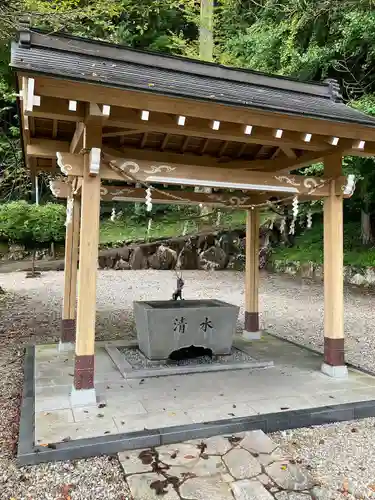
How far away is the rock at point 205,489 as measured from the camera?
238cm

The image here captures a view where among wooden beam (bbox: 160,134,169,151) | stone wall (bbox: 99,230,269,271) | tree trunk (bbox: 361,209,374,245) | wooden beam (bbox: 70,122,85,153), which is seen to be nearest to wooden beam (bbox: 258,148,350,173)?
wooden beam (bbox: 160,134,169,151)

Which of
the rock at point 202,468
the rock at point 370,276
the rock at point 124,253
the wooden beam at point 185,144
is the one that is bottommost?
the rock at point 202,468

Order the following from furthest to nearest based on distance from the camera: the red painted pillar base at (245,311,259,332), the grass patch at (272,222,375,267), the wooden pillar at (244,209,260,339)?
1. the grass patch at (272,222,375,267)
2. the red painted pillar base at (245,311,259,332)
3. the wooden pillar at (244,209,260,339)

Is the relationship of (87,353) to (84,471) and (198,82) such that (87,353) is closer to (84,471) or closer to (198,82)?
(84,471)

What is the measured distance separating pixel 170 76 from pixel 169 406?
3.35 m

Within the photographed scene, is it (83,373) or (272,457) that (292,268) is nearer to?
(83,373)

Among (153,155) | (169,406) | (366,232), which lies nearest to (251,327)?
(169,406)

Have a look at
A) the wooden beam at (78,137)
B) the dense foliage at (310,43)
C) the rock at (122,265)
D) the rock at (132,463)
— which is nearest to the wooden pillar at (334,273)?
the rock at (132,463)

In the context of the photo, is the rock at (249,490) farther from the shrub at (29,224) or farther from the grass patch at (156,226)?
the shrub at (29,224)

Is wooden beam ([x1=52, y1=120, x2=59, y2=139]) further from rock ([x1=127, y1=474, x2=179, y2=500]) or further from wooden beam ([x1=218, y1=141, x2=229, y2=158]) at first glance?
rock ([x1=127, y1=474, x2=179, y2=500])

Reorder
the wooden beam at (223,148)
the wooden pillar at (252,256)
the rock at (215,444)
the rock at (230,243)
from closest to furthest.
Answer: the rock at (215,444), the wooden beam at (223,148), the wooden pillar at (252,256), the rock at (230,243)

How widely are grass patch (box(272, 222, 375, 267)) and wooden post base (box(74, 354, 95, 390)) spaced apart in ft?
33.0

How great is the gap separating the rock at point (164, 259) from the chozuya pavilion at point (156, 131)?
9.70 meters

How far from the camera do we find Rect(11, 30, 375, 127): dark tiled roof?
3199 mm
